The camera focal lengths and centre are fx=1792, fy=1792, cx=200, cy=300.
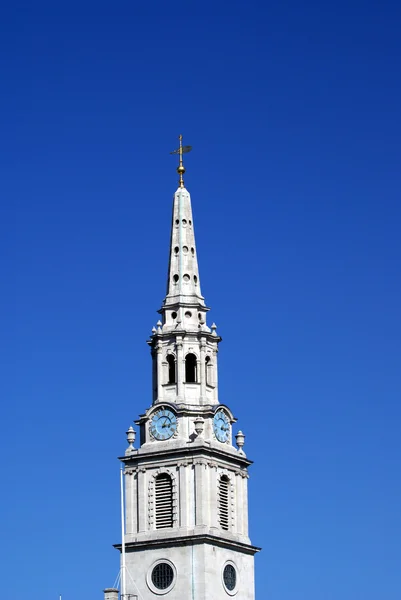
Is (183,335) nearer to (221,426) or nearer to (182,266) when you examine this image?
(182,266)

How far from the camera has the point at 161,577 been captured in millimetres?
139250

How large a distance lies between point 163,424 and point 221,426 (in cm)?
481

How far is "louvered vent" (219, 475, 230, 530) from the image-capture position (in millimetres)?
142125

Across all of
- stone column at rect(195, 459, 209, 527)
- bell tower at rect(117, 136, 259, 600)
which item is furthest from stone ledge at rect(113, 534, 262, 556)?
stone column at rect(195, 459, 209, 527)

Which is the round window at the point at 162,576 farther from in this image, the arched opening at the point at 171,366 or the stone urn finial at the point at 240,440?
the arched opening at the point at 171,366

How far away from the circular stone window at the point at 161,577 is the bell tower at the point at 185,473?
0.25 feet

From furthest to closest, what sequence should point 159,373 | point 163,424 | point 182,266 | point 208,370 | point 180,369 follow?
1. point 182,266
2. point 208,370
3. point 159,373
4. point 180,369
5. point 163,424

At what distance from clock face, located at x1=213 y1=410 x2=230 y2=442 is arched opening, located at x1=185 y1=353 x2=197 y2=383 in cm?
366

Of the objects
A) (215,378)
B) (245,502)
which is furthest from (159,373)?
(245,502)

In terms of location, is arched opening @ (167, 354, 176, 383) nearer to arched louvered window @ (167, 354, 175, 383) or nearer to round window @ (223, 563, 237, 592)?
arched louvered window @ (167, 354, 175, 383)

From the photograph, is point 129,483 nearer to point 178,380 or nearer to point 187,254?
point 178,380

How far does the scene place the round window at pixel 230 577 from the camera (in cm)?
14050

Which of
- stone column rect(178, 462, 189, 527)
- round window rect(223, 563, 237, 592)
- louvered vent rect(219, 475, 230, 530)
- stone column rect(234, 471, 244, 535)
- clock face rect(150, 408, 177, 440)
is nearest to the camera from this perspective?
stone column rect(178, 462, 189, 527)

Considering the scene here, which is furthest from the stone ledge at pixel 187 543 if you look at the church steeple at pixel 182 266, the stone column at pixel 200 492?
the church steeple at pixel 182 266
